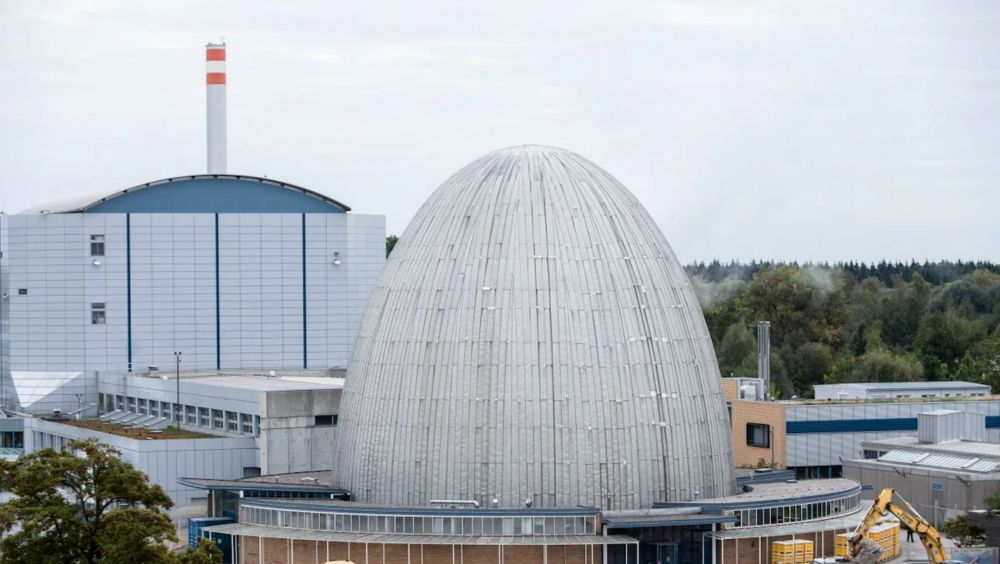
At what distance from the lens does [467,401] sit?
63812 millimetres

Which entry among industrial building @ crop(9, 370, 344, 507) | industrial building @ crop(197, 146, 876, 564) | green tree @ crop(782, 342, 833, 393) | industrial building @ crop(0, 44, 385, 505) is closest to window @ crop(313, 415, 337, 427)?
industrial building @ crop(9, 370, 344, 507)

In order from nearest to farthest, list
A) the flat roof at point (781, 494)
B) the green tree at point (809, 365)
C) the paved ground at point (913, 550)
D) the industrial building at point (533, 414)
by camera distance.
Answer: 1. the industrial building at point (533, 414)
2. the flat roof at point (781, 494)
3. the paved ground at point (913, 550)
4. the green tree at point (809, 365)

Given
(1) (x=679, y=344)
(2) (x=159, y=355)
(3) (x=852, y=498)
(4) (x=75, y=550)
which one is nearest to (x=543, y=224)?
(1) (x=679, y=344)

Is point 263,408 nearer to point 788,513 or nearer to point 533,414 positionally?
point 533,414

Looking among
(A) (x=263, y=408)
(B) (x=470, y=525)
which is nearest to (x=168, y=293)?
(A) (x=263, y=408)

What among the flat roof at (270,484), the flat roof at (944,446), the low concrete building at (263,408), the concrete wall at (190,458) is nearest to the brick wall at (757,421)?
the flat roof at (944,446)

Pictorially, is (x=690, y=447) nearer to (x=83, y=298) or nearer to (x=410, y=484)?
(x=410, y=484)

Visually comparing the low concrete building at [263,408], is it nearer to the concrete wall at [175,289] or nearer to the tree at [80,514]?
the concrete wall at [175,289]

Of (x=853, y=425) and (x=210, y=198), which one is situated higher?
(x=210, y=198)

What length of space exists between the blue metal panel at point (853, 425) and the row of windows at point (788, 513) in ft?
85.5

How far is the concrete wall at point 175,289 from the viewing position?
4131 inches

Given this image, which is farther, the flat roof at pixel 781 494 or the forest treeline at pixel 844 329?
the forest treeline at pixel 844 329

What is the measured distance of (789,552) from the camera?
62.2 metres

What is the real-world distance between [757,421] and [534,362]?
3230 cm
